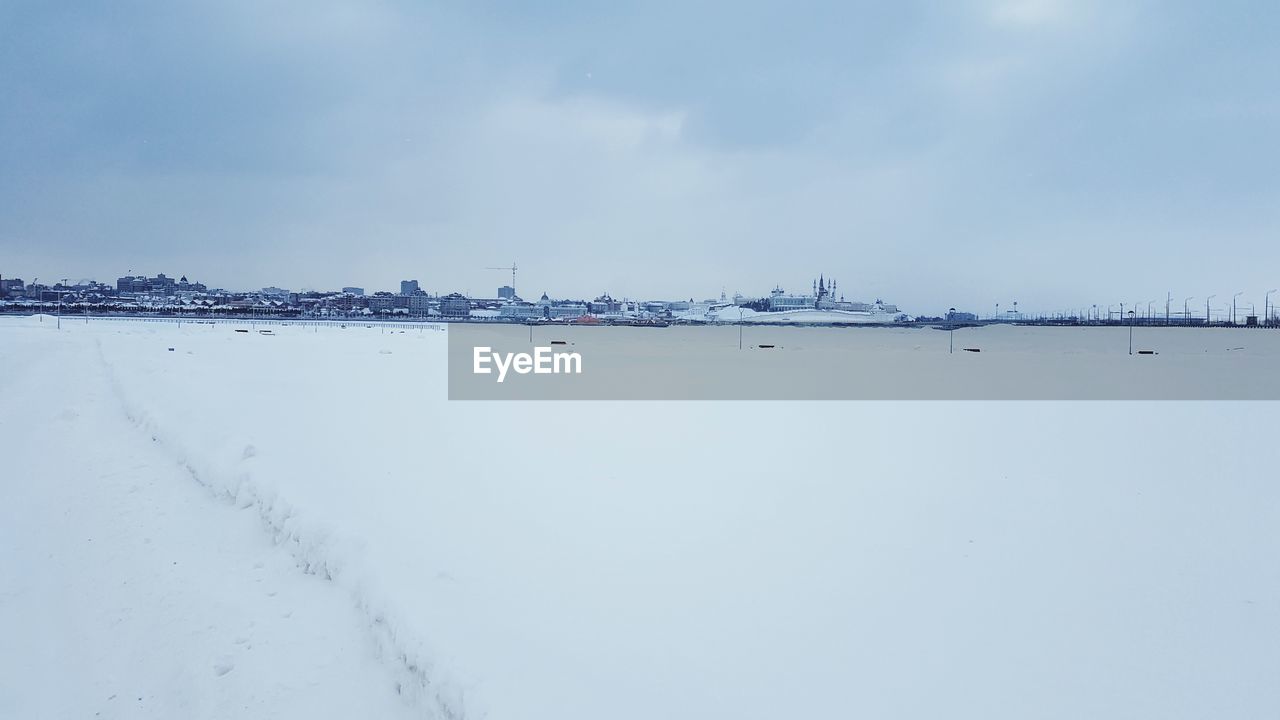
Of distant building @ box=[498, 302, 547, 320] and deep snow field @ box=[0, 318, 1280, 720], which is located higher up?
distant building @ box=[498, 302, 547, 320]

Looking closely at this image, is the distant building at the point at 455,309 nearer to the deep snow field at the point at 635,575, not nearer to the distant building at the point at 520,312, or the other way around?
the distant building at the point at 520,312

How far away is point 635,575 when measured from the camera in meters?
5.55

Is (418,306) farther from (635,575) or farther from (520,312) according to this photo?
(635,575)

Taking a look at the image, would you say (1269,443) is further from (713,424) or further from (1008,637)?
(1008,637)

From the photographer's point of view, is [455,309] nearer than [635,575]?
No

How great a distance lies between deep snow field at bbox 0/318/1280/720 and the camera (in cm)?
413

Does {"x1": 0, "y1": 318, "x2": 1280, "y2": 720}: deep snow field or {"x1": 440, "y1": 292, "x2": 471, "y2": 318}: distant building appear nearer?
{"x1": 0, "y1": 318, "x2": 1280, "y2": 720}: deep snow field

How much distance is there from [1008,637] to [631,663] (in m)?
2.41

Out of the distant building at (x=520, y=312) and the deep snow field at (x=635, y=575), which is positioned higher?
the distant building at (x=520, y=312)

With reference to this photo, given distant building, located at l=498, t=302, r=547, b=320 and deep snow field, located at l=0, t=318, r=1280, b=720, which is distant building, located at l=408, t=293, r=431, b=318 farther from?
deep snow field, located at l=0, t=318, r=1280, b=720

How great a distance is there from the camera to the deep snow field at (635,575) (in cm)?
413

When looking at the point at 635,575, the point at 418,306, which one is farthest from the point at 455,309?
the point at 635,575

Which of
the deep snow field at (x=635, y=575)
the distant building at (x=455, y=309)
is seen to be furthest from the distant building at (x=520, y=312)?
the deep snow field at (x=635, y=575)

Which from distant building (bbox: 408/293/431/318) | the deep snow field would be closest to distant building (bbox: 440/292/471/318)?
distant building (bbox: 408/293/431/318)
